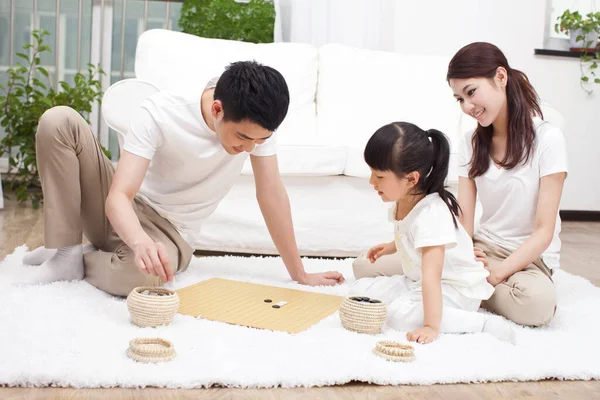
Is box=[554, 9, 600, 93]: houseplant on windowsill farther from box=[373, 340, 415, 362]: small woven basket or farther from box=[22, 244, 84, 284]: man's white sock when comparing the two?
box=[22, 244, 84, 284]: man's white sock

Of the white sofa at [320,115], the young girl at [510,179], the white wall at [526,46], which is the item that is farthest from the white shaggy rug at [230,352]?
the white wall at [526,46]

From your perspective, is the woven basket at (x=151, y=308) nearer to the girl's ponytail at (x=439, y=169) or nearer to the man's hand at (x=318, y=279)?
the man's hand at (x=318, y=279)

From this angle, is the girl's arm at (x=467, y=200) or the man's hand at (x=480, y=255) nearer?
the man's hand at (x=480, y=255)

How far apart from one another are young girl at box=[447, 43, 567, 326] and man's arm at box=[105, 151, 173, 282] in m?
0.84

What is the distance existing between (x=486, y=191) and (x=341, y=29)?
1915mm

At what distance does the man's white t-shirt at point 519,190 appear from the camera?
1.85 meters

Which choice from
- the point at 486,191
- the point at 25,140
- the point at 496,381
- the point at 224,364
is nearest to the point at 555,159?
the point at 486,191

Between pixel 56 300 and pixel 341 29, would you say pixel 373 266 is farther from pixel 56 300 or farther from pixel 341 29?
pixel 341 29

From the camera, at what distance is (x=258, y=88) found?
4.87 feet

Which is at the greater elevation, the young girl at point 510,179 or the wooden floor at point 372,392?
the young girl at point 510,179

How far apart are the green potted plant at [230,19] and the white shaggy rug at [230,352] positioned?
2.09 m

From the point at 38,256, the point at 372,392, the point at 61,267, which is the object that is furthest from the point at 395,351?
the point at 38,256

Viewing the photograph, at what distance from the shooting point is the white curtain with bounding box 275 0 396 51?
3.60 meters

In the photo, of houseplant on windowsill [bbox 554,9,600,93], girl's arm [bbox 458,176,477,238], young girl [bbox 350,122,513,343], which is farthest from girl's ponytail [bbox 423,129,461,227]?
houseplant on windowsill [bbox 554,9,600,93]
